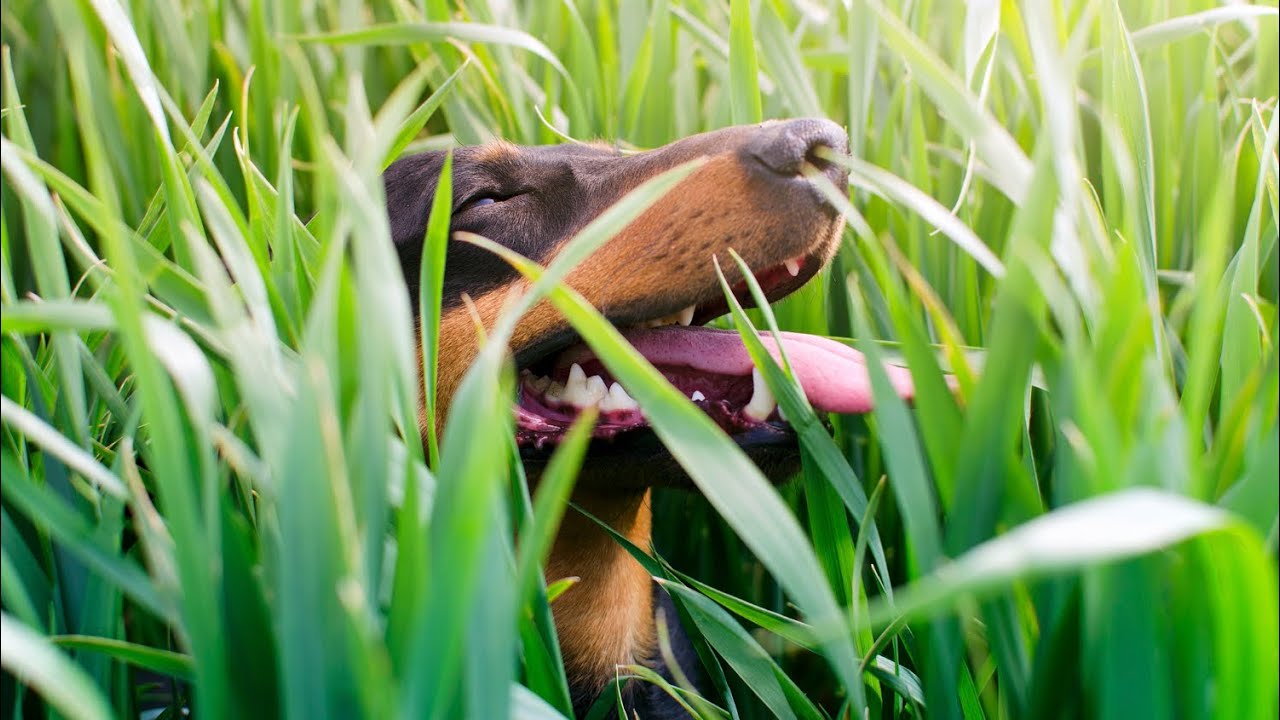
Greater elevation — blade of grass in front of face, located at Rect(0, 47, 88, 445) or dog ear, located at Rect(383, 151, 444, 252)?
blade of grass in front of face, located at Rect(0, 47, 88, 445)

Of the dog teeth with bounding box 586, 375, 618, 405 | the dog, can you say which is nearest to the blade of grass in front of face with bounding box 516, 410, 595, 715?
the dog

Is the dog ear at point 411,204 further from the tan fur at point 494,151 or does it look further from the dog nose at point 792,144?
the dog nose at point 792,144

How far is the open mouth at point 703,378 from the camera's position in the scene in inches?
58.4

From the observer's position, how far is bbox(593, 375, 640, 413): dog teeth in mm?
1587

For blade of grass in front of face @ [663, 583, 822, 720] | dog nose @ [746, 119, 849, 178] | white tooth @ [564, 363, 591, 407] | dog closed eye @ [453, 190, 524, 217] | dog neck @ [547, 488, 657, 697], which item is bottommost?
dog neck @ [547, 488, 657, 697]

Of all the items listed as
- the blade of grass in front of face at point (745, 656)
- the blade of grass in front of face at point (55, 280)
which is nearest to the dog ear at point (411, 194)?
the blade of grass in front of face at point (55, 280)

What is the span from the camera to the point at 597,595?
1811 mm

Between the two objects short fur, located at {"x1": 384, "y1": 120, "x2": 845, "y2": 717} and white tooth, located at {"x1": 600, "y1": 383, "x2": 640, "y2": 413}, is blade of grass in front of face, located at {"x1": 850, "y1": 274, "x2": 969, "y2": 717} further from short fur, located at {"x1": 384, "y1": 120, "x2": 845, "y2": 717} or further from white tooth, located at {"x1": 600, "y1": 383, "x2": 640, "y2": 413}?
white tooth, located at {"x1": 600, "y1": 383, "x2": 640, "y2": 413}

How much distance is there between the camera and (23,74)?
8.58 feet

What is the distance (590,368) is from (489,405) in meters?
1.00

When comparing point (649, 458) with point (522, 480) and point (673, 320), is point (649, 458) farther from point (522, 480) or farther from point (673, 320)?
point (522, 480)

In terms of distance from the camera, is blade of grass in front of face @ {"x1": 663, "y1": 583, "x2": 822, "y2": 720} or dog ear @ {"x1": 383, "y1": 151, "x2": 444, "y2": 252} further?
dog ear @ {"x1": 383, "y1": 151, "x2": 444, "y2": 252}

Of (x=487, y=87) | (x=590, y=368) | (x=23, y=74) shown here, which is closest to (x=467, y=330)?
(x=590, y=368)

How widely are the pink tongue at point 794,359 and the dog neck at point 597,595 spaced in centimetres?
24
